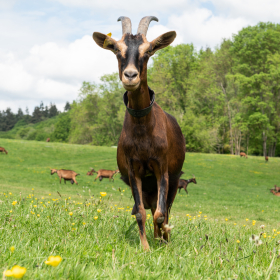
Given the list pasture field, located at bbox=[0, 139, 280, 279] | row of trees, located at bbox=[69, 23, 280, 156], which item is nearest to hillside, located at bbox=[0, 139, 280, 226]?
pasture field, located at bbox=[0, 139, 280, 279]

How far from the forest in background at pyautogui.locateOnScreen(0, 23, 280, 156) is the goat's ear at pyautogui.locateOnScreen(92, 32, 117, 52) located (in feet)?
140

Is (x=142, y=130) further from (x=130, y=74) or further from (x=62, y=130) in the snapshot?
(x=62, y=130)

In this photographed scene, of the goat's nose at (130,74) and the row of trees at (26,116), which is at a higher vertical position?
the row of trees at (26,116)

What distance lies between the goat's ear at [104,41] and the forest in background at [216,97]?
4256 centimetres

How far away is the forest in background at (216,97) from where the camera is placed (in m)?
44.5

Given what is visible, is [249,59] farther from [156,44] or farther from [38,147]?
[156,44]

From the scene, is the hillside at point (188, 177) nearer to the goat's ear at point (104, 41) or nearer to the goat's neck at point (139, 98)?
the goat's neck at point (139, 98)

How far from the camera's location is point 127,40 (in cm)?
389

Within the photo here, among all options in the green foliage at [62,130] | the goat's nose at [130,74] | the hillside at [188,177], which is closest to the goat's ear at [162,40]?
the goat's nose at [130,74]

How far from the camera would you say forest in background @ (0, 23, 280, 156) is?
1752 inches

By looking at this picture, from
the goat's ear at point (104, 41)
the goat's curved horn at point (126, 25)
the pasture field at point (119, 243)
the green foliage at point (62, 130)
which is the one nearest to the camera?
the pasture field at point (119, 243)

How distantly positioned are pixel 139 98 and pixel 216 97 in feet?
183

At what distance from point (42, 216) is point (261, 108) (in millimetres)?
46415

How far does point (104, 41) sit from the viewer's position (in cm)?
417
